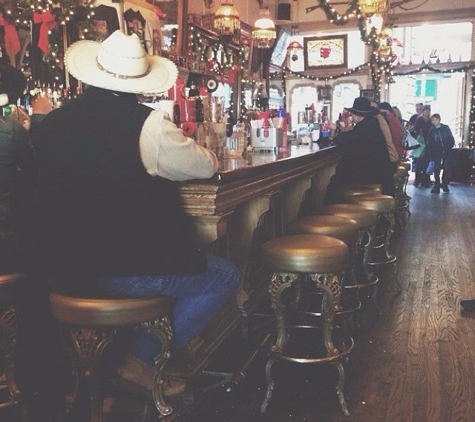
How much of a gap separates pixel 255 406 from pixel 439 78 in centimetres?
1278

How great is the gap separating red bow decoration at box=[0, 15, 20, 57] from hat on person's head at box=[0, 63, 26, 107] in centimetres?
169

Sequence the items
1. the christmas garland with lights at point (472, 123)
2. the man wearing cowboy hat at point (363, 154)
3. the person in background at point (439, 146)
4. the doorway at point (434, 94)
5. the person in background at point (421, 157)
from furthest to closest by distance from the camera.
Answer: the doorway at point (434, 94) < the christmas garland with lights at point (472, 123) < the person in background at point (421, 157) < the person in background at point (439, 146) < the man wearing cowboy hat at point (363, 154)

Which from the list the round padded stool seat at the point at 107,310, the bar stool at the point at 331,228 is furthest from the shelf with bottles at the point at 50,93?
the round padded stool seat at the point at 107,310

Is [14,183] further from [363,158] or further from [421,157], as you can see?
[421,157]

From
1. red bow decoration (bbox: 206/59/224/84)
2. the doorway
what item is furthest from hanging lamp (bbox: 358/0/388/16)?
the doorway

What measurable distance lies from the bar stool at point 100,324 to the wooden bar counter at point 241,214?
0.40 metres

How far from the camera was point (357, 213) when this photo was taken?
3465 millimetres

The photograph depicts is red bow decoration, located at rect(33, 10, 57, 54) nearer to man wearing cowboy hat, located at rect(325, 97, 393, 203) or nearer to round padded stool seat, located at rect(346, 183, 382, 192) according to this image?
man wearing cowboy hat, located at rect(325, 97, 393, 203)

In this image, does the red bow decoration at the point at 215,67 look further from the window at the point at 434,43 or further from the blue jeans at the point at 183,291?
the blue jeans at the point at 183,291

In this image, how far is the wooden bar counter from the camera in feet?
6.89

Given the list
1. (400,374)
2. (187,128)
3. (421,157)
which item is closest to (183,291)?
(187,128)

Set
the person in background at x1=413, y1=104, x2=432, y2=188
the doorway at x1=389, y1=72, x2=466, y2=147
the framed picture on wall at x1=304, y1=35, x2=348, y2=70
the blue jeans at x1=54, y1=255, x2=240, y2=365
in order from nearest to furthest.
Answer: the blue jeans at x1=54, y1=255, x2=240, y2=365
the person in background at x1=413, y1=104, x2=432, y2=188
the framed picture on wall at x1=304, y1=35, x2=348, y2=70
the doorway at x1=389, y1=72, x2=466, y2=147

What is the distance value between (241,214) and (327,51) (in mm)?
10254

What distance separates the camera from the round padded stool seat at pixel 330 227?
9.57 feet
